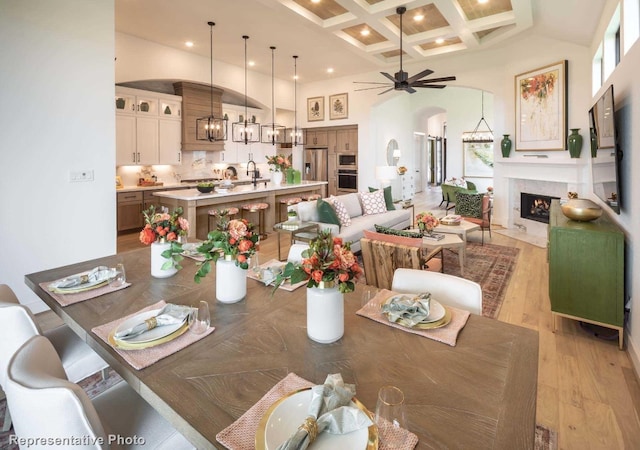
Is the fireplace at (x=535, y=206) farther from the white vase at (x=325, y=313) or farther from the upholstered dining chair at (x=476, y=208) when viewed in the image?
the white vase at (x=325, y=313)

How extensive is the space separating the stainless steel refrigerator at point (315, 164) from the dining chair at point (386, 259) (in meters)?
6.68

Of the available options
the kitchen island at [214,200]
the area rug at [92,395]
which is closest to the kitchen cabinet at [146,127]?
the kitchen island at [214,200]

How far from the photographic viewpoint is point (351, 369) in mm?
1129

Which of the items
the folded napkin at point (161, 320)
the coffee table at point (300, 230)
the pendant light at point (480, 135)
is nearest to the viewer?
the folded napkin at point (161, 320)

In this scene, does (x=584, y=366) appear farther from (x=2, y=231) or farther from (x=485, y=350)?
(x=2, y=231)

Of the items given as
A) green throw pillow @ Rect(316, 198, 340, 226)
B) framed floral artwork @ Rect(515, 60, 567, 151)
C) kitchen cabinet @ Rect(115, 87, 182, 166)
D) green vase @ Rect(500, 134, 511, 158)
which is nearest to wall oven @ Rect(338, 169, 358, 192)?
green vase @ Rect(500, 134, 511, 158)

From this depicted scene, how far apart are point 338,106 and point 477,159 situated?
5.89 meters

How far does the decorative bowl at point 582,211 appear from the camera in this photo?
312 centimetres

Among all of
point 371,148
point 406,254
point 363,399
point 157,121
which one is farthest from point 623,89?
point 157,121

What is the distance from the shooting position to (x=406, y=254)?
316 cm

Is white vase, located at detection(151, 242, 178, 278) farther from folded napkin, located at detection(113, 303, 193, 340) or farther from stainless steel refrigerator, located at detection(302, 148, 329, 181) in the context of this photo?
stainless steel refrigerator, located at detection(302, 148, 329, 181)

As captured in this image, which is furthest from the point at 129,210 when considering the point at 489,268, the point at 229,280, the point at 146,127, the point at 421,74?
the point at 489,268

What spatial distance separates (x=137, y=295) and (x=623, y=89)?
12.9 feet

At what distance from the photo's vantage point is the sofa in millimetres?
4875
